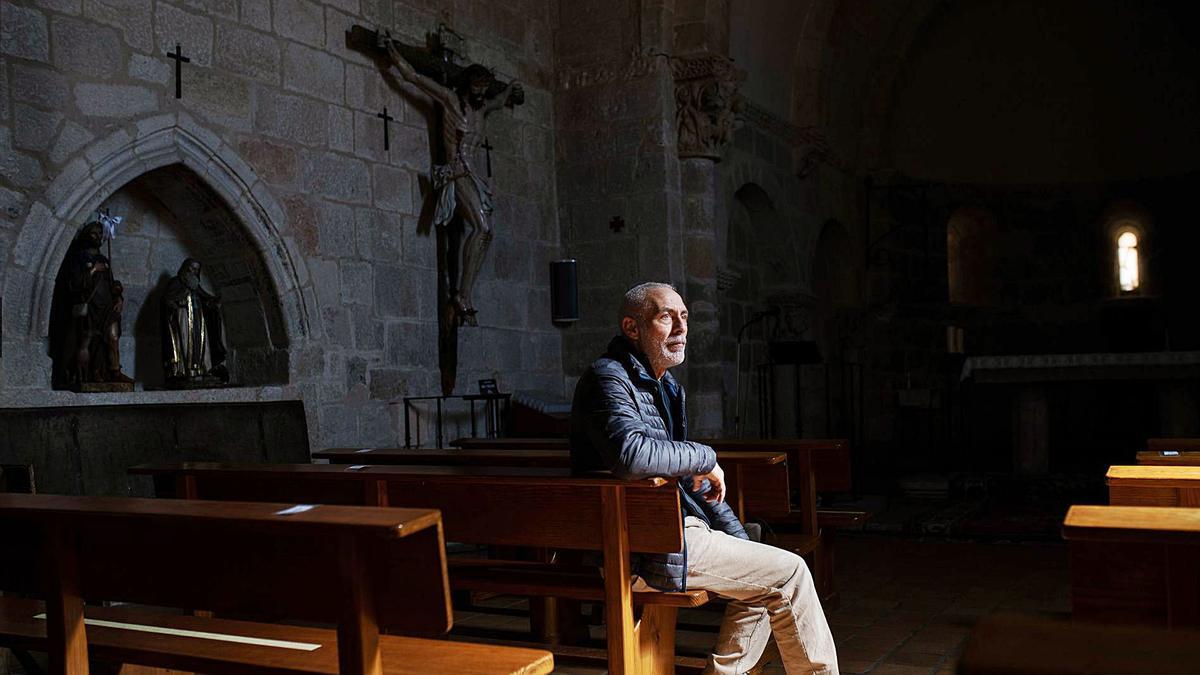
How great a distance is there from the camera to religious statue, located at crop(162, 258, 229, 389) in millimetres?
6363

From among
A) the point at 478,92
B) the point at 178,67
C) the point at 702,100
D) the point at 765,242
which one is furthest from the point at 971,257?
the point at 178,67

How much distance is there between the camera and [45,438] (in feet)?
15.8

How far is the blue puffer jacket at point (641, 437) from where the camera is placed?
3121 millimetres

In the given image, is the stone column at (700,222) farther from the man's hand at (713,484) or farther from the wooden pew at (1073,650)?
the wooden pew at (1073,650)

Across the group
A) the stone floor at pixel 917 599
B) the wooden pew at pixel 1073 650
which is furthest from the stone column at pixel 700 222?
the wooden pew at pixel 1073 650

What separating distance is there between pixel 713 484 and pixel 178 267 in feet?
15.0

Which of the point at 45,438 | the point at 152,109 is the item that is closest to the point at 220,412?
the point at 45,438

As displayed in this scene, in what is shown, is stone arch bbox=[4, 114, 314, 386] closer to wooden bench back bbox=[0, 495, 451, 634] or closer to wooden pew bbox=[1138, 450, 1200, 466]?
wooden bench back bbox=[0, 495, 451, 634]

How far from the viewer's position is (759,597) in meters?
3.18

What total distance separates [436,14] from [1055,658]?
25.3 ft

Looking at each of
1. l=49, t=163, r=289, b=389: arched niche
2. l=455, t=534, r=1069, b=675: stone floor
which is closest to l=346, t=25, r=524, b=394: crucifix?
l=49, t=163, r=289, b=389: arched niche

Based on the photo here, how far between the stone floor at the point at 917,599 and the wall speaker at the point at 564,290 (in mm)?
2821

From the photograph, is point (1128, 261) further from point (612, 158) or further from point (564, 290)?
point (564, 290)

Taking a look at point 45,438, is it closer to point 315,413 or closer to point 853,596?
point 315,413
